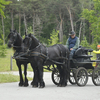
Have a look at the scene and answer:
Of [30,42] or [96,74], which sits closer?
[30,42]

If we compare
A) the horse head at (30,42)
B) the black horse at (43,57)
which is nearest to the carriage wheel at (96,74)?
the black horse at (43,57)

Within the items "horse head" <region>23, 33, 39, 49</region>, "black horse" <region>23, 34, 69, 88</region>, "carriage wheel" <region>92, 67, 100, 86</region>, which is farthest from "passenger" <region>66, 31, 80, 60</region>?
"horse head" <region>23, 33, 39, 49</region>

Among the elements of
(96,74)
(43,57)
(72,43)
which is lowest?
(96,74)

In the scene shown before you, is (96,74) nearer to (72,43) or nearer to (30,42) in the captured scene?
(72,43)

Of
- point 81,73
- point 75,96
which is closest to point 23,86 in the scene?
Result: point 81,73

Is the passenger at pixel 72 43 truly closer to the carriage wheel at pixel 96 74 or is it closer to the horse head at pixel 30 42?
the carriage wheel at pixel 96 74

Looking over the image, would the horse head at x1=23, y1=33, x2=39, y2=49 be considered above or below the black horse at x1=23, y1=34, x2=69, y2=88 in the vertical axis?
above

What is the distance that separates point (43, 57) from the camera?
33.7 feet

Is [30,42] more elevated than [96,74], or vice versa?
[30,42]

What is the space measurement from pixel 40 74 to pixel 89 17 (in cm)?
2946

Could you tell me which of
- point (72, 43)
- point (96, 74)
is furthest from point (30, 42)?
point (96, 74)

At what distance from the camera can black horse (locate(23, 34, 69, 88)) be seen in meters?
10.1

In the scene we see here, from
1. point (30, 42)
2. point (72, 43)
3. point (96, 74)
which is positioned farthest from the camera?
point (72, 43)

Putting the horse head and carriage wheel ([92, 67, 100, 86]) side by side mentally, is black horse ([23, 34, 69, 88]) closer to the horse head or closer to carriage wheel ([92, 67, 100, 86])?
the horse head
